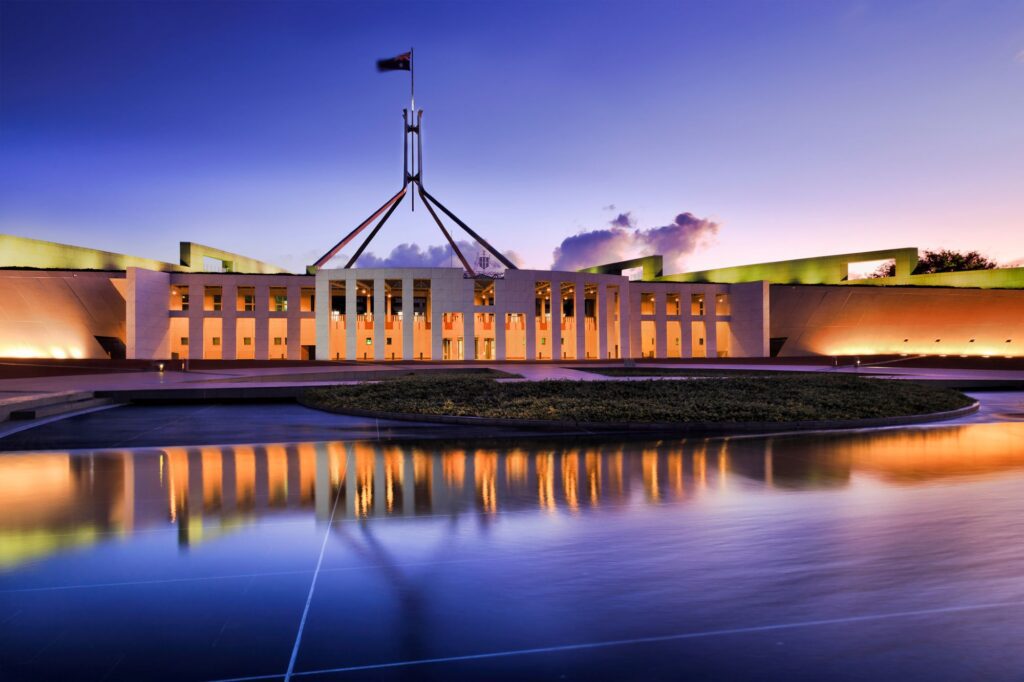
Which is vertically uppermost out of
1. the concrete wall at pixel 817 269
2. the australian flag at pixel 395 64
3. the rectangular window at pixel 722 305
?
the australian flag at pixel 395 64

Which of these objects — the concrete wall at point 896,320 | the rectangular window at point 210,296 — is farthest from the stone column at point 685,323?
the rectangular window at point 210,296

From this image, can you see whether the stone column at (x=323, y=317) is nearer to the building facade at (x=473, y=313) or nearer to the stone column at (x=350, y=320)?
the building facade at (x=473, y=313)

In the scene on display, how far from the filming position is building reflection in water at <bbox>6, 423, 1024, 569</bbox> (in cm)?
582

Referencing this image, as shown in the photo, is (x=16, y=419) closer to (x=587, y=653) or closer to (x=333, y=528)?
(x=333, y=528)

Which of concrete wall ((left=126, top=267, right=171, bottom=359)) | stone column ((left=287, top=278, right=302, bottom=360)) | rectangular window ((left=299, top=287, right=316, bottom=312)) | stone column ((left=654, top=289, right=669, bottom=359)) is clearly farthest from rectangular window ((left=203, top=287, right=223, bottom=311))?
stone column ((left=654, top=289, right=669, bottom=359))

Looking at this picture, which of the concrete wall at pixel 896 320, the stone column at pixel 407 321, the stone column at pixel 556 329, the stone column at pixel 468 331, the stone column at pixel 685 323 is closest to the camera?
the stone column at pixel 407 321

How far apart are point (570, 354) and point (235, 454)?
115 feet

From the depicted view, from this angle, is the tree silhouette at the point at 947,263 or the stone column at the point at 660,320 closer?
the stone column at the point at 660,320

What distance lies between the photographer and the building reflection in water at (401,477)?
5.82 m

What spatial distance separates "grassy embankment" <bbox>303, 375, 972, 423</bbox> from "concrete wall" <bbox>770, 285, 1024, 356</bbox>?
1114 inches

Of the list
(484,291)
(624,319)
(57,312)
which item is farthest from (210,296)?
(624,319)

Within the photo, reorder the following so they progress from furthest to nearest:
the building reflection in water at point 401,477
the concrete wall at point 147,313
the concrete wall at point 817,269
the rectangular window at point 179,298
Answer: the concrete wall at point 817,269, the rectangular window at point 179,298, the concrete wall at point 147,313, the building reflection in water at point 401,477

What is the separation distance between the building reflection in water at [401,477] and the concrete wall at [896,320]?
37.0 metres

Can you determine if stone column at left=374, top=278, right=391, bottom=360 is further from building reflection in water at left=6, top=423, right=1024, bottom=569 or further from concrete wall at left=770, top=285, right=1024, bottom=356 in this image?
building reflection in water at left=6, top=423, right=1024, bottom=569
